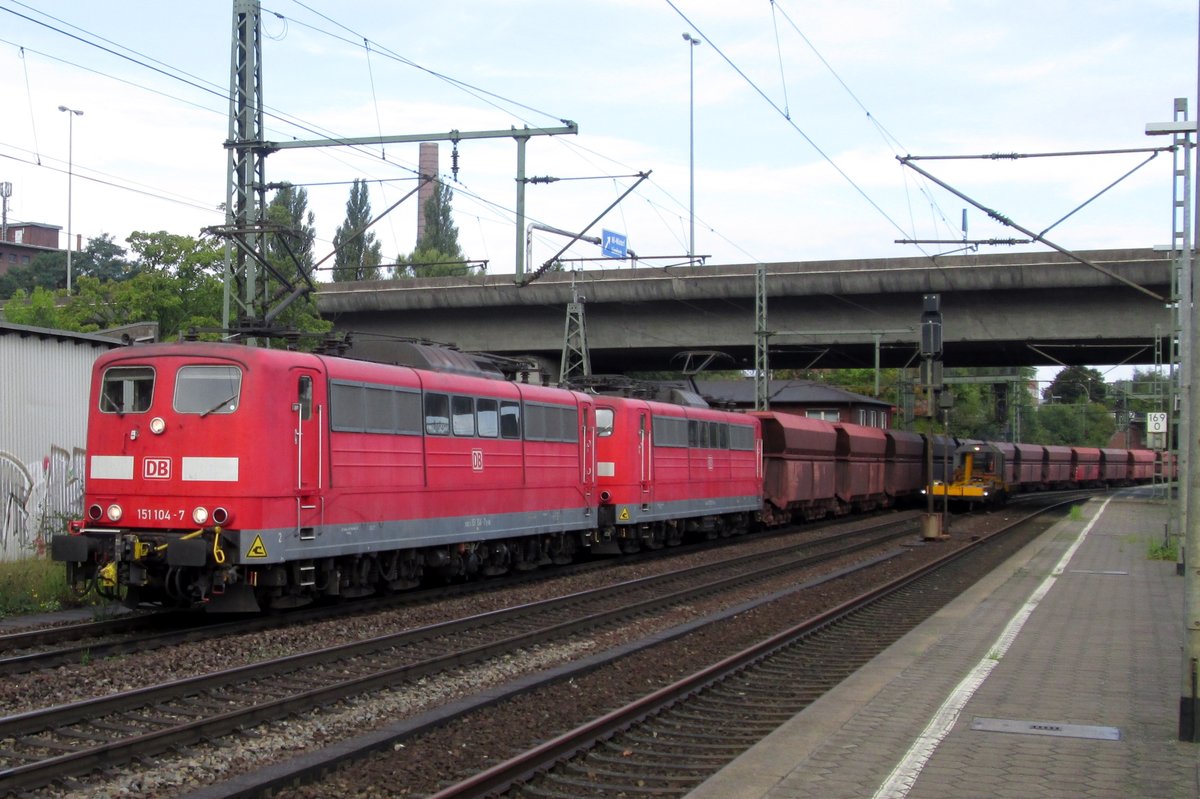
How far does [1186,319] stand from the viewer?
21.3 meters

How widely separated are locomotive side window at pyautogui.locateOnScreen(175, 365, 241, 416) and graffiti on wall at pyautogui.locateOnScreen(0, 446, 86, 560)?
5216mm

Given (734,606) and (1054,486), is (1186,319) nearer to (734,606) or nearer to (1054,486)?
(734,606)

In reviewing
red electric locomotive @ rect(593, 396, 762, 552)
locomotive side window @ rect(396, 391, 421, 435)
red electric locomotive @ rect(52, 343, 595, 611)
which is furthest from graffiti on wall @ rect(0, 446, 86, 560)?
red electric locomotive @ rect(593, 396, 762, 552)

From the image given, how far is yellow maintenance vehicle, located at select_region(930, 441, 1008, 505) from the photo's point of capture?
4653cm

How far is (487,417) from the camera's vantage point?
59.7 ft

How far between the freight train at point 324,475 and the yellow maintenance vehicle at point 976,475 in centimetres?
2606

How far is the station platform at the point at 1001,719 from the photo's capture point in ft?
23.4

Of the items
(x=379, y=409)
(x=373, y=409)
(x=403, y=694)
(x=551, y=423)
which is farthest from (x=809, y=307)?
(x=403, y=694)

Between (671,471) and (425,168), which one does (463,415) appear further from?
(425,168)

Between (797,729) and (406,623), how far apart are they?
22.1 ft

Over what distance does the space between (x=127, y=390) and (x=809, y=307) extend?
29.2 meters

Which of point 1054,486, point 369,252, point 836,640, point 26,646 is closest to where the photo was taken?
point 26,646

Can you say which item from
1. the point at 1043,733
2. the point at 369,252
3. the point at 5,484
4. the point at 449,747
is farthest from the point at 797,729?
the point at 369,252

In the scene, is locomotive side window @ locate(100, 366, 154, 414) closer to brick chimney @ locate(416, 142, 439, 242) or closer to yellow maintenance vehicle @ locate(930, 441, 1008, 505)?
yellow maintenance vehicle @ locate(930, 441, 1008, 505)
